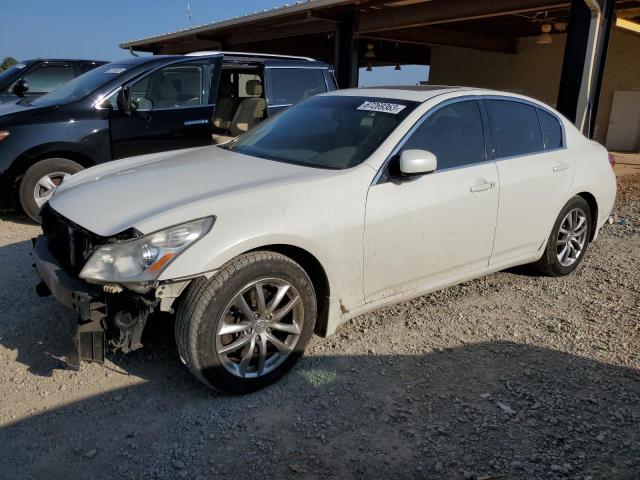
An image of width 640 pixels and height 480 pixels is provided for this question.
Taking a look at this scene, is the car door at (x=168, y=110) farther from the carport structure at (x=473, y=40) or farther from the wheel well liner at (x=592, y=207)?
the carport structure at (x=473, y=40)

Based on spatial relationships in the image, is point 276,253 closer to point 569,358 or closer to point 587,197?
point 569,358

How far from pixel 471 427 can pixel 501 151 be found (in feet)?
7.11

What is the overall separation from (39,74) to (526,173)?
27.6 ft

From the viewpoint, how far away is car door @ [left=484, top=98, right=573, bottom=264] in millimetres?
4035

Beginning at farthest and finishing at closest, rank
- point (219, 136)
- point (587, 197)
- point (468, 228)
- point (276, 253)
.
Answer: point (219, 136), point (587, 197), point (468, 228), point (276, 253)

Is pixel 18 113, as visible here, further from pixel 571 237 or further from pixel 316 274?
pixel 571 237

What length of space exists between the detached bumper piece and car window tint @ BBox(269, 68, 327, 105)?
16.1 feet

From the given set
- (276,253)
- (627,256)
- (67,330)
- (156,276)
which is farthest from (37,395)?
(627,256)

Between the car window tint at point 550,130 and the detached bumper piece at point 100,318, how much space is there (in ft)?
11.5

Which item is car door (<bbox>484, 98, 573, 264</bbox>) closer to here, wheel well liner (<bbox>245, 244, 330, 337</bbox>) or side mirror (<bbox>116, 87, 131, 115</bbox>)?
wheel well liner (<bbox>245, 244, 330, 337</bbox>)

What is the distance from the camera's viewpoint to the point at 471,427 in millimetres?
2744

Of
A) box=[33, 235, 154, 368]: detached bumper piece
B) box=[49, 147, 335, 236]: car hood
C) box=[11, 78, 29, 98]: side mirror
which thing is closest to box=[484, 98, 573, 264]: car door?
box=[49, 147, 335, 236]: car hood

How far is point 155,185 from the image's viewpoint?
3.19 meters

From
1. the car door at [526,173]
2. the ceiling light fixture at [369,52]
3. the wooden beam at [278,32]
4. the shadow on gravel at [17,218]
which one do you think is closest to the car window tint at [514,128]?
the car door at [526,173]
